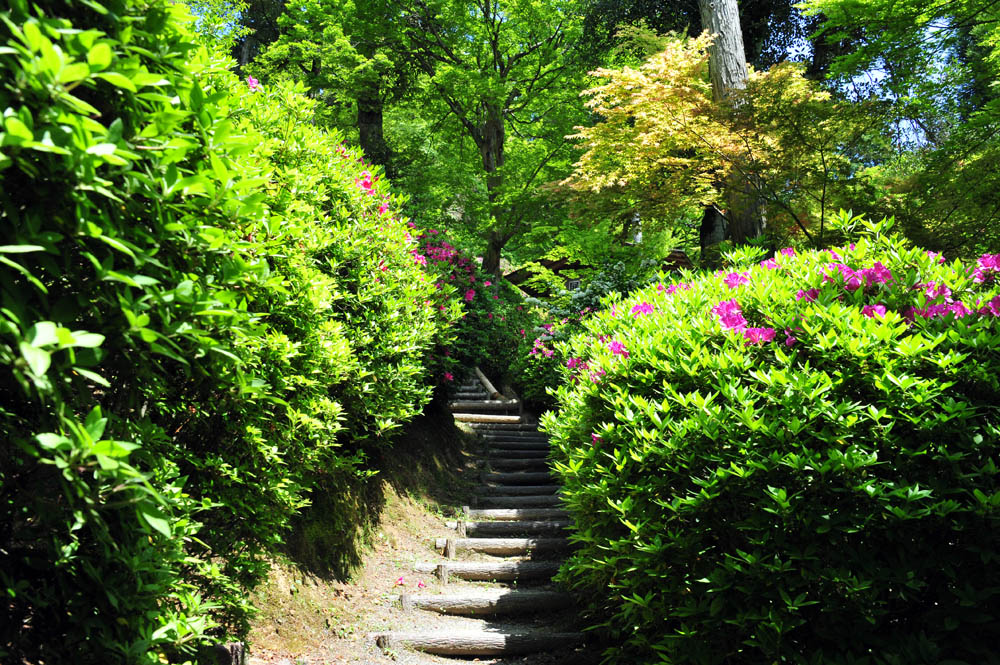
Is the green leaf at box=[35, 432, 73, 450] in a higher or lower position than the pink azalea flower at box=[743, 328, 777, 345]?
higher

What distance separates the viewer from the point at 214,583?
8.92ft

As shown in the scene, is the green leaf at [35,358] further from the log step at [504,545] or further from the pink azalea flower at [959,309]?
the log step at [504,545]

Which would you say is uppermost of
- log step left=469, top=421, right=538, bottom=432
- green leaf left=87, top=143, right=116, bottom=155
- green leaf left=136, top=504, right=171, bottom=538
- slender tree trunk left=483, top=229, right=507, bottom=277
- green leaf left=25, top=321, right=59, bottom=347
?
slender tree trunk left=483, top=229, right=507, bottom=277

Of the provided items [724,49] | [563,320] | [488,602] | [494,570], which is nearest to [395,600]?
[488,602]

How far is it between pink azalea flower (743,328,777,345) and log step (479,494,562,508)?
487cm

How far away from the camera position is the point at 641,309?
4445mm

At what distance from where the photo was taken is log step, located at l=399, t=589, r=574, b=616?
4.96 meters

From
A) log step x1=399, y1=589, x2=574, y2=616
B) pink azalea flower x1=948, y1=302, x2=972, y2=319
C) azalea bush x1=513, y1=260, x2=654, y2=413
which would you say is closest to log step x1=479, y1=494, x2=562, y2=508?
log step x1=399, y1=589, x2=574, y2=616

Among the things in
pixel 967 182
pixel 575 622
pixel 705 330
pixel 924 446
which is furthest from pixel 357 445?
pixel 967 182

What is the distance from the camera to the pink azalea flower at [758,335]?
3.01m

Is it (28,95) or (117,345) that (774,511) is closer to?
(117,345)

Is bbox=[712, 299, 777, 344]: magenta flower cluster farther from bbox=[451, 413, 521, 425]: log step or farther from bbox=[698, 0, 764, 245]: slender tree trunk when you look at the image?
bbox=[451, 413, 521, 425]: log step

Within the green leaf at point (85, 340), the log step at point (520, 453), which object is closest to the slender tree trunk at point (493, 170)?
the log step at point (520, 453)

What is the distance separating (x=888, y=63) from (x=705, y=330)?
19.2ft
